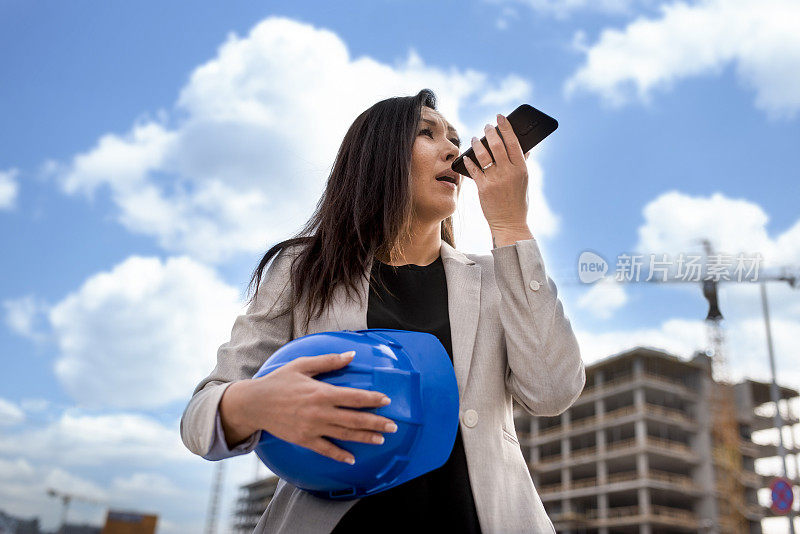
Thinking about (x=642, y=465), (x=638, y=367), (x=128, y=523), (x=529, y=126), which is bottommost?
(x=529, y=126)

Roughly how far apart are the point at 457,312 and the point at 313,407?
664 mm

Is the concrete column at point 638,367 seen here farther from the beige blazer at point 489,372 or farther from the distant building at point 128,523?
the distant building at point 128,523

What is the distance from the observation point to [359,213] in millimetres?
2053

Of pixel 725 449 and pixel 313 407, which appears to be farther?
pixel 725 449

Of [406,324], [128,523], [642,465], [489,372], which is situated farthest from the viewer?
[128,523]

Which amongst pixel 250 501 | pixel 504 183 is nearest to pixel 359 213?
pixel 504 183

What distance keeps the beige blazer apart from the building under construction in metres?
52.3

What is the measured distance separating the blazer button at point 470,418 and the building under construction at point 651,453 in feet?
172

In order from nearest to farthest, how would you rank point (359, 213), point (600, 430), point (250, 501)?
point (359, 213) → point (600, 430) → point (250, 501)

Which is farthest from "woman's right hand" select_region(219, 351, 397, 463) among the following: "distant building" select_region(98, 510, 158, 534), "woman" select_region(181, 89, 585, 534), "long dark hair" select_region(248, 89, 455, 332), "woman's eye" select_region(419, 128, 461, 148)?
"distant building" select_region(98, 510, 158, 534)

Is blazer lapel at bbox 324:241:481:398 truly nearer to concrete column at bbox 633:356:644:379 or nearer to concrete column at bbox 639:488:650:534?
concrete column at bbox 639:488:650:534

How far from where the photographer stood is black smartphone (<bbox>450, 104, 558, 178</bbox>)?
1753 millimetres

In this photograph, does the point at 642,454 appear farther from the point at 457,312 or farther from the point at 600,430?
the point at 457,312

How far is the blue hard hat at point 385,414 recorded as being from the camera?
1.34 metres
